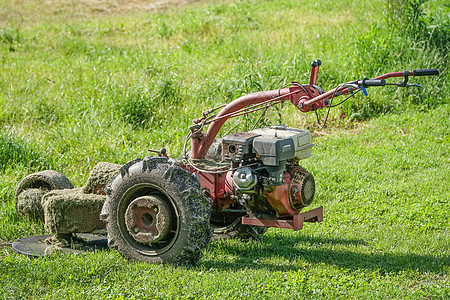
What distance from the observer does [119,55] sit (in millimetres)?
14797

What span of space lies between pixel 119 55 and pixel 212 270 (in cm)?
988

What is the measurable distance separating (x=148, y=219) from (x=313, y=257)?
1710 mm

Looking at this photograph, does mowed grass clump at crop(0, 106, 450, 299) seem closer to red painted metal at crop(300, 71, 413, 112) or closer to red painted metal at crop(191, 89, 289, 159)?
red painted metal at crop(191, 89, 289, 159)

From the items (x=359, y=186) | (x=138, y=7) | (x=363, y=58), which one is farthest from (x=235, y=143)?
(x=138, y=7)

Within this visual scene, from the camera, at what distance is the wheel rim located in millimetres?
5914

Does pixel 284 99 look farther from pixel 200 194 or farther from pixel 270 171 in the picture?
pixel 200 194

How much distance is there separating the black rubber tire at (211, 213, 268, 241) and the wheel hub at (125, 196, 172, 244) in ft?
3.56

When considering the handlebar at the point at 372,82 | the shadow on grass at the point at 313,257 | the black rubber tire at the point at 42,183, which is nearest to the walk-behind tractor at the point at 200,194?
the handlebar at the point at 372,82

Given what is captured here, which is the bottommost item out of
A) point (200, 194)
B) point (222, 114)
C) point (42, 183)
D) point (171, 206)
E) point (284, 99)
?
point (42, 183)

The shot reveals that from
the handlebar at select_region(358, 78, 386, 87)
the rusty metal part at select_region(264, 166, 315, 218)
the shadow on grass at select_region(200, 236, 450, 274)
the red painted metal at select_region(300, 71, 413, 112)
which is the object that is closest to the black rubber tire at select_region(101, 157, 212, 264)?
the shadow on grass at select_region(200, 236, 450, 274)

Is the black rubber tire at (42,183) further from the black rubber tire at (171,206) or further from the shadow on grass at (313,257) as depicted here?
the shadow on grass at (313,257)

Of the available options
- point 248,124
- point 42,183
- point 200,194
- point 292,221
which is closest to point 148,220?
point 200,194

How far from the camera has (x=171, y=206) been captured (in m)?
6.00

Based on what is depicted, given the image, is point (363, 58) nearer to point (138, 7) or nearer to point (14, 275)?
point (14, 275)
